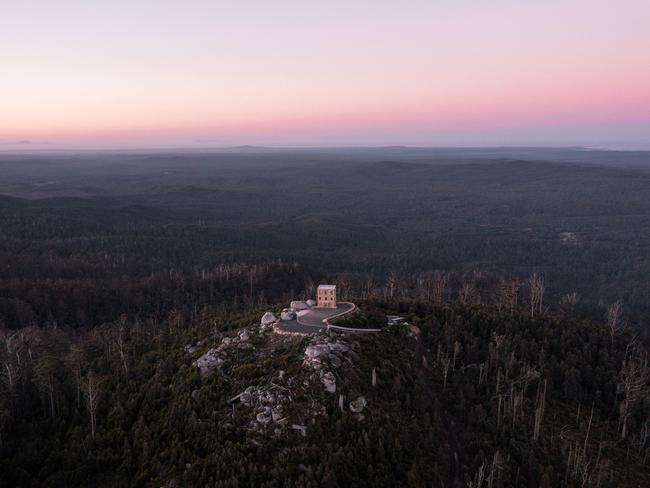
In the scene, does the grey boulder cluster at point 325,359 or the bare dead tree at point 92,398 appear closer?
the grey boulder cluster at point 325,359

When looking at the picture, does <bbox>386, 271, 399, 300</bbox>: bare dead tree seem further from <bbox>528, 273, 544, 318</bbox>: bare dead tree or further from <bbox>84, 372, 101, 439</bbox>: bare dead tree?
<bbox>84, 372, 101, 439</bbox>: bare dead tree

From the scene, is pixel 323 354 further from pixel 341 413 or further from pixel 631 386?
pixel 631 386

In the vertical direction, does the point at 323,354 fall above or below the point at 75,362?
above

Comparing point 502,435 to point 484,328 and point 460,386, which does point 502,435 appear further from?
point 484,328

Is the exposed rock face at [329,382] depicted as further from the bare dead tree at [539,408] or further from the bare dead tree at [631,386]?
the bare dead tree at [631,386]

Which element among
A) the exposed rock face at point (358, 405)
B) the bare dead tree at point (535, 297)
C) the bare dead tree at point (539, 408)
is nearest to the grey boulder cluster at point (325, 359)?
the exposed rock face at point (358, 405)

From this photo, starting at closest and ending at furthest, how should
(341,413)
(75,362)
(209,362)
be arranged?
(341,413), (209,362), (75,362)

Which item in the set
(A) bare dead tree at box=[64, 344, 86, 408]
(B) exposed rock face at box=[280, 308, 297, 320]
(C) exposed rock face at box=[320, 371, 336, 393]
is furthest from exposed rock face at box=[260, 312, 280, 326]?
(A) bare dead tree at box=[64, 344, 86, 408]

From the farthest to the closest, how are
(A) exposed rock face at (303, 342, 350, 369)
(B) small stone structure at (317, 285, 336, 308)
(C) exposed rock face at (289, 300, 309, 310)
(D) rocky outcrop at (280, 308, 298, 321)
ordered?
(B) small stone structure at (317, 285, 336, 308) → (C) exposed rock face at (289, 300, 309, 310) → (D) rocky outcrop at (280, 308, 298, 321) → (A) exposed rock face at (303, 342, 350, 369)

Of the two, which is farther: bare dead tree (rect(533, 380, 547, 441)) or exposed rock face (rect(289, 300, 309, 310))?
exposed rock face (rect(289, 300, 309, 310))

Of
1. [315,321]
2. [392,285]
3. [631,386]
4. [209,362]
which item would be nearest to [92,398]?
[209,362]
